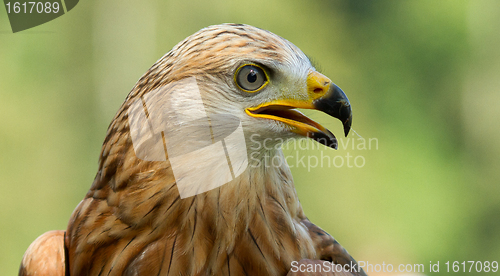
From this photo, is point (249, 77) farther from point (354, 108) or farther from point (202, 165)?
point (354, 108)

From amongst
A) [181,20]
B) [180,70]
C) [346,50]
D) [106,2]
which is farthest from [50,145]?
[180,70]

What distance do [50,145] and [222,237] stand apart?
3.01 meters

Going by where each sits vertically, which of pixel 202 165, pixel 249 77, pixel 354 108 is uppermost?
pixel 249 77

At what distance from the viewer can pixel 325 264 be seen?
1.00 meters

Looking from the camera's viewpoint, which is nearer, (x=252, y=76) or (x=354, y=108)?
(x=252, y=76)

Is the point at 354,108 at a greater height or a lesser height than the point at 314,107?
A: lesser

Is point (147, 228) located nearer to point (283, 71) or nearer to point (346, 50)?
point (283, 71)

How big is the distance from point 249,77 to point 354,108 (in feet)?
9.36

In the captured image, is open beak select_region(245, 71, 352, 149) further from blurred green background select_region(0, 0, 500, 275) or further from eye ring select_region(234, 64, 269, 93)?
blurred green background select_region(0, 0, 500, 275)

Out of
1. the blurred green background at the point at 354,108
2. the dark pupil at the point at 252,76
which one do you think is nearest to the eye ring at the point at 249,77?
the dark pupil at the point at 252,76

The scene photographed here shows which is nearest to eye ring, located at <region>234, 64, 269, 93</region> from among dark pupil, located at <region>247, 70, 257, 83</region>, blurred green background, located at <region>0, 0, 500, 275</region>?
dark pupil, located at <region>247, 70, 257, 83</region>

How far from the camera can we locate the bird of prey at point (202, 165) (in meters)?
0.91

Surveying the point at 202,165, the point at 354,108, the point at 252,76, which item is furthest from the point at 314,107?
the point at 354,108

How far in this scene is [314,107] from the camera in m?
0.96
